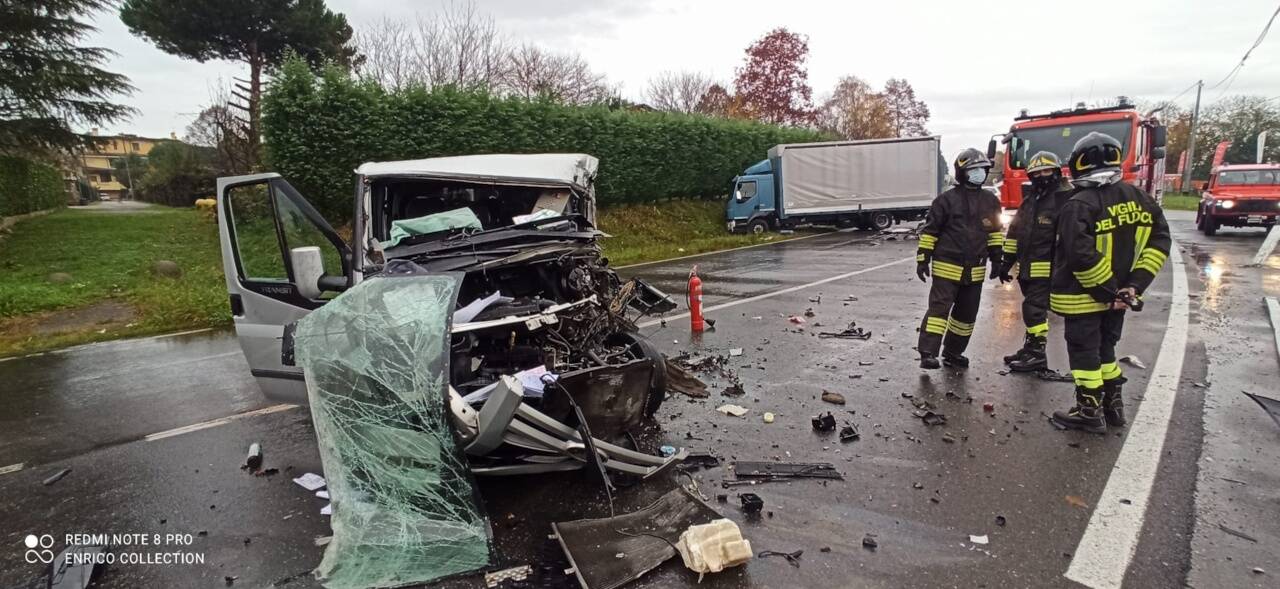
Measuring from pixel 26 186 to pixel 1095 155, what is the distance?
27985mm

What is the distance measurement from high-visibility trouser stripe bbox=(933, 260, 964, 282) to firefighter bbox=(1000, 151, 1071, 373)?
405 mm

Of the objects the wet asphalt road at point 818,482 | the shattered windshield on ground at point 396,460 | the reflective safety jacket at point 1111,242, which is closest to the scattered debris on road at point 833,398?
the wet asphalt road at point 818,482

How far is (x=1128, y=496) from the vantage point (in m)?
3.04

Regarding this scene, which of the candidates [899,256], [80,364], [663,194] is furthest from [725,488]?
[663,194]

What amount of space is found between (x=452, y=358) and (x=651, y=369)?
1.07 metres

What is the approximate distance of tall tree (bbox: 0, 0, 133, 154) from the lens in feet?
48.3

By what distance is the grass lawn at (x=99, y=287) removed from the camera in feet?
27.6

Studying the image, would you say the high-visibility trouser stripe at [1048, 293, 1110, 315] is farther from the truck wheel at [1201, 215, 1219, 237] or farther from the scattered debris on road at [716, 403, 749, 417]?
the truck wheel at [1201, 215, 1219, 237]

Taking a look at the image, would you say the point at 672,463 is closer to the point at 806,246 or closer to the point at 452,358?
the point at 452,358

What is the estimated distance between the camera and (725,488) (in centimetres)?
330

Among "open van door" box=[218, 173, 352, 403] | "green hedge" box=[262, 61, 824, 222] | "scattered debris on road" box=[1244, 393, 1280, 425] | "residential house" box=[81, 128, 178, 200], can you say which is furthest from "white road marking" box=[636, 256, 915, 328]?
"residential house" box=[81, 128, 178, 200]

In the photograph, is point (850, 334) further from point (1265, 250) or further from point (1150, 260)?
point (1265, 250)

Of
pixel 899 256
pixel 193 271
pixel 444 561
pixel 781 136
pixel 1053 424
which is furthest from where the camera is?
pixel 781 136

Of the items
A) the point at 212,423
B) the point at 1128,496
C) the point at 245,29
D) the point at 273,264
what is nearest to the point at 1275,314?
the point at 1128,496
